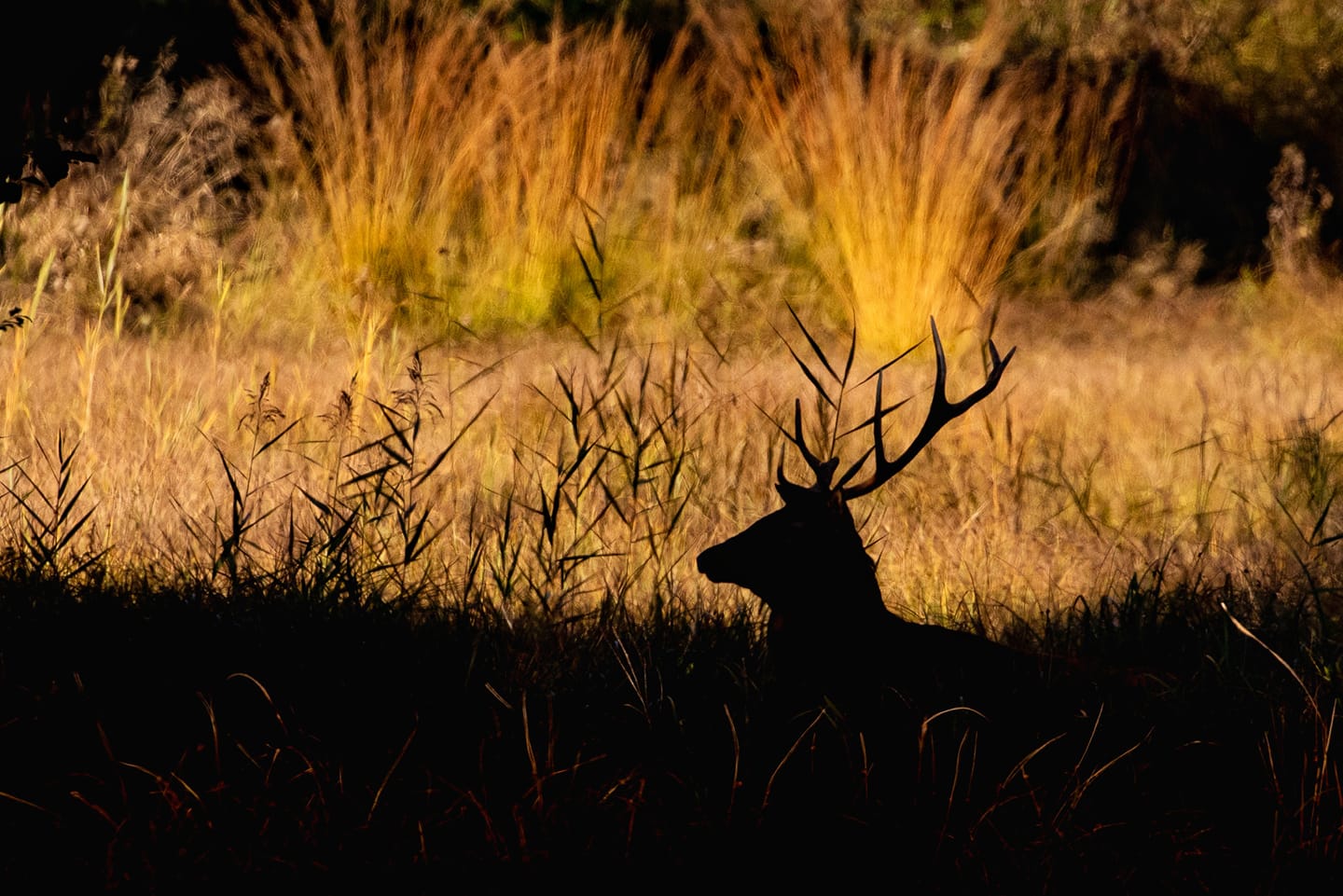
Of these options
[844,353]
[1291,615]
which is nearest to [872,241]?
[844,353]

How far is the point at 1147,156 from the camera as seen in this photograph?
7.67m

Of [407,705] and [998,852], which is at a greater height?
[407,705]

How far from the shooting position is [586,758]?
2.06 metres

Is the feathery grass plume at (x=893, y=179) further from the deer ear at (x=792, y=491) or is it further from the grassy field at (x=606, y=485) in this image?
the deer ear at (x=792, y=491)

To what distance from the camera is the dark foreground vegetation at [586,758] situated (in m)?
1.82

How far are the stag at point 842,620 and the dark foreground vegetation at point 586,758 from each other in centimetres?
5

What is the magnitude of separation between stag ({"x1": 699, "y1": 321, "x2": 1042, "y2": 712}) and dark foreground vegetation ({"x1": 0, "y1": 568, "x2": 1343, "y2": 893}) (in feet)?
0.16

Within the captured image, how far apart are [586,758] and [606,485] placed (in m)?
0.80

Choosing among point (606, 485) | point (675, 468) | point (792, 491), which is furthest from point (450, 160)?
point (792, 491)

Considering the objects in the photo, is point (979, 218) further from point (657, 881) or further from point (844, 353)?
point (657, 881)

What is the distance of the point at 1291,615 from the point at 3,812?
1972 millimetres

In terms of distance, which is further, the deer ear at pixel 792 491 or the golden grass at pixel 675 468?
the golden grass at pixel 675 468

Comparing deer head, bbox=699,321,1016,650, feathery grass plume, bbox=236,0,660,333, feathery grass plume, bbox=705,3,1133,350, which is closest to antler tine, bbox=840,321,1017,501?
deer head, bbox=699,321,1016,650

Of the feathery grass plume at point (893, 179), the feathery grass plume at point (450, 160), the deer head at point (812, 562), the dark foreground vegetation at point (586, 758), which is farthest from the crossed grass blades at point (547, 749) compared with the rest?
the feathery grass plume at point (450, 160)
